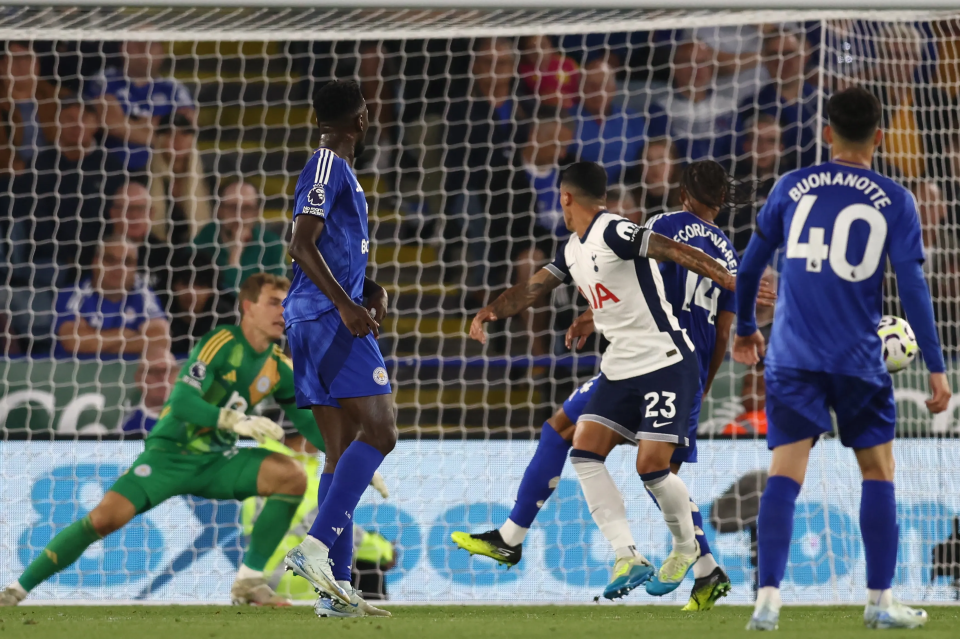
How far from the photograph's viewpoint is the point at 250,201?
816 centimetres

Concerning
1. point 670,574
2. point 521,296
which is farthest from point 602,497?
point 521,296

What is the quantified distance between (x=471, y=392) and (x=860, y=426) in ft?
14.4

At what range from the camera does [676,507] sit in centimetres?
470

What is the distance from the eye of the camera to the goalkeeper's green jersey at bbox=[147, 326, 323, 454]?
5668 mm

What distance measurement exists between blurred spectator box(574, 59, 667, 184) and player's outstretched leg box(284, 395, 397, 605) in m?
4.47

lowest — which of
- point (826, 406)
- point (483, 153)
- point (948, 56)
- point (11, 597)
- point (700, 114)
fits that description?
point (11, 597)

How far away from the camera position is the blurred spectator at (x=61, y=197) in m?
8.14

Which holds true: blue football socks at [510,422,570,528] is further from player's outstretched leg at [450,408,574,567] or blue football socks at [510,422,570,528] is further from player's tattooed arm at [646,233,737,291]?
player's tattooed arm at [646,233,737,291]

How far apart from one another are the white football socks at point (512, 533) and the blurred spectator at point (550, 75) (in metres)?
4.31

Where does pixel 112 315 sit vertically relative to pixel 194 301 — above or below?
below

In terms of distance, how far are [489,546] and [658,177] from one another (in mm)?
3920

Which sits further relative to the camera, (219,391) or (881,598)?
(219,391)

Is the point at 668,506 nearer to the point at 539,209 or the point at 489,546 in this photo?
the point at 489,546

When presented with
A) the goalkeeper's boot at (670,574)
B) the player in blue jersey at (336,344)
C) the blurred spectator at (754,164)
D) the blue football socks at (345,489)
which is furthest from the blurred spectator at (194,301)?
the goalkeeper's boot at (670,574)
